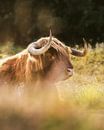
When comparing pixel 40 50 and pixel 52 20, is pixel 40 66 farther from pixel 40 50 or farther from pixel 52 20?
pixel 52 20

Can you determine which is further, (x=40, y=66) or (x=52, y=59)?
(x=52, y=59)

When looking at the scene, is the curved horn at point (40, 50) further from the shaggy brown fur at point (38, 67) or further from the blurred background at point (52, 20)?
the blurred background at point (52, 20)

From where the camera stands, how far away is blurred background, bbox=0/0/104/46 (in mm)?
27656

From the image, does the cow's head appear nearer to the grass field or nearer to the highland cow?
the highland cow

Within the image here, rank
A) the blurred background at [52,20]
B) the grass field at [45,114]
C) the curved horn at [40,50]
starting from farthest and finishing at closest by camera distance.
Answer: the blurred background at [52,20]
the curved horn at [40,50]
the grass field at [45,114]

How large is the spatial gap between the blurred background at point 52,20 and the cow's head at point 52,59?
17.0 metres

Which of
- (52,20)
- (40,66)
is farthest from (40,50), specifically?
(52,20)

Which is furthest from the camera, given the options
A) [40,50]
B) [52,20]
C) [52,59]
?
[52,20]

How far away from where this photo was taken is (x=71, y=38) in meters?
28.1

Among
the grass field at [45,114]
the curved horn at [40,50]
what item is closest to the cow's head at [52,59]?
the curved horn at [40,50]

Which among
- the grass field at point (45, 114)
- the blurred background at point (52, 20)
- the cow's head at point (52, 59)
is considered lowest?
the grass field at point (45, 114)

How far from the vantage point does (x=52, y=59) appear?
966cm

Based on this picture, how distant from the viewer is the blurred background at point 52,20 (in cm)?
2766

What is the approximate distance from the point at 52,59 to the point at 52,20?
746 inches
